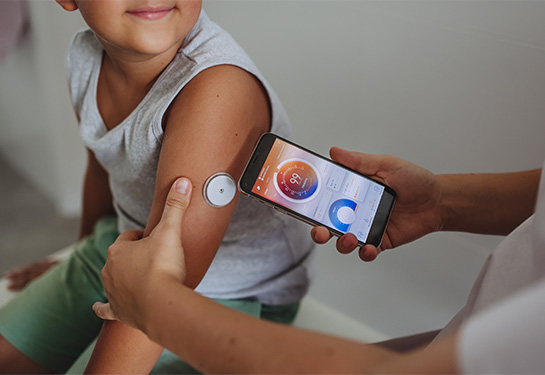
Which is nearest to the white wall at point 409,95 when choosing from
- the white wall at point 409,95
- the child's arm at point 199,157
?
the white wall at point 409,95

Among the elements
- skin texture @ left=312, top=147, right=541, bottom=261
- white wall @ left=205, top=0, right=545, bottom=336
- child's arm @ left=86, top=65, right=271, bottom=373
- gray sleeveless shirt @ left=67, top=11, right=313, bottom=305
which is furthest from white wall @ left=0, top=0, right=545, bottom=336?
child's arm @ left=86, top=65, right=271, bottom=373

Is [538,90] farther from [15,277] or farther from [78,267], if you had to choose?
[15,277]

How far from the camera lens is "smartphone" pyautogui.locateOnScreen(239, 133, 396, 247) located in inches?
24.6

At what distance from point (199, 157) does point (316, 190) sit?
155 millimetres

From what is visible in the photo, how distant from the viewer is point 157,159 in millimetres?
668

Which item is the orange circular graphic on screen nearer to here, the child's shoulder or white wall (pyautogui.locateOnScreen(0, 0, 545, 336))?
the child's shoulder

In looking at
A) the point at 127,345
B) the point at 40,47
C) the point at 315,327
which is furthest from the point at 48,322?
the point at 40,47

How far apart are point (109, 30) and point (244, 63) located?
0.52 ft

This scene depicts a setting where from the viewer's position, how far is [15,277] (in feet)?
3.11

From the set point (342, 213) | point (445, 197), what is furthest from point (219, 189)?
point (445, 197)

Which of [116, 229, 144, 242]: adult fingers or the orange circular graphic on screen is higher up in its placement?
the orange circular graphic on screen

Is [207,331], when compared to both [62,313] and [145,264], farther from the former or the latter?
[62,313]

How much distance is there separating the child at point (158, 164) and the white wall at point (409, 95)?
24 cm

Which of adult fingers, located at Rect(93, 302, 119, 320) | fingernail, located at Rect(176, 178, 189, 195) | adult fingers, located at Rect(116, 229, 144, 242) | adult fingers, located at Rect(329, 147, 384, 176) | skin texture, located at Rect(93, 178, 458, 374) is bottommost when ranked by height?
adult fingers, located at Rect(93, 302, 119, 320)
